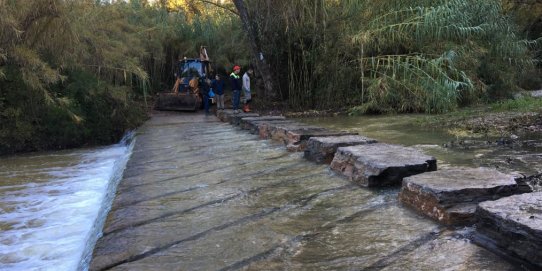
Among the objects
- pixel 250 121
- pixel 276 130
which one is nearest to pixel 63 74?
pixel 250 121

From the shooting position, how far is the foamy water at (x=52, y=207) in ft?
11.8

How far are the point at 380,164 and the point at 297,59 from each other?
10.1m

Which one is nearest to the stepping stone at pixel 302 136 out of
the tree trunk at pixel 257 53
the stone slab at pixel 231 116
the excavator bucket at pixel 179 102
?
the stone slab at pixel 231 116

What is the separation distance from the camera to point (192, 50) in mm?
17797

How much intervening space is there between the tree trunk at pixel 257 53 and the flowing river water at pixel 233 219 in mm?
7113

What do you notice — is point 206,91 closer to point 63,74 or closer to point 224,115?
point 224,115

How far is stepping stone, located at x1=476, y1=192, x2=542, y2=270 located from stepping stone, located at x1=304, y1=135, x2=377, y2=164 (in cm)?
240

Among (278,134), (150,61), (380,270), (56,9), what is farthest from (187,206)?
(150,61)

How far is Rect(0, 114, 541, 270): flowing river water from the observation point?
248cm

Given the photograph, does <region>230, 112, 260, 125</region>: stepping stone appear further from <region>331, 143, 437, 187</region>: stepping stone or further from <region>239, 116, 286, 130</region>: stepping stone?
<region>331, 143, 437, 187</region>: stepping stone

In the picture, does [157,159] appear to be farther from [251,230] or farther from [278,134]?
[251,230]

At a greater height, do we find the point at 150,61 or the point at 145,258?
the point at 150,61

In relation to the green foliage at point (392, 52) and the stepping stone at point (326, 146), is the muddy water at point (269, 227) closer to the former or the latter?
the stepping stone at point (326, 146)

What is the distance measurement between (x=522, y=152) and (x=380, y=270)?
3.55 metres
